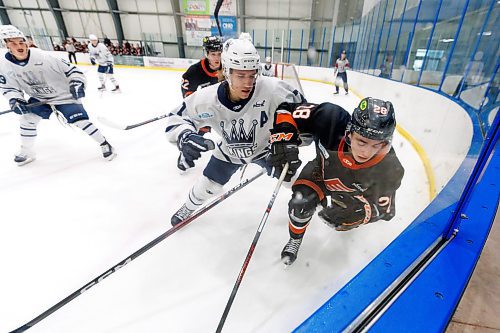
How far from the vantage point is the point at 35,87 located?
7.64 ft

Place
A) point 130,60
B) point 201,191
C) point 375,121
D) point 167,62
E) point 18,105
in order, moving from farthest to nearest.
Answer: point 130,60 < point 167,62 < point 18,105 < point 201,191 < point 375,121

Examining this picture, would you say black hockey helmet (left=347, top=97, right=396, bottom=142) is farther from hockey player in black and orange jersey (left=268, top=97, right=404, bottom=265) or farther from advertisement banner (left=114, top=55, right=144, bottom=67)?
advertisement banner (left=114, top=55, right=144, bottom=67)

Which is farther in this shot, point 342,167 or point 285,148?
point 285,148

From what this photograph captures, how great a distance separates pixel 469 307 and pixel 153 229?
4.86ft

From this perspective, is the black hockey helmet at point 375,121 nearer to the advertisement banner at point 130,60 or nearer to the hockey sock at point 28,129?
the hockey sock at point 28,129

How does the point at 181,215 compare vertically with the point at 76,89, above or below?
below

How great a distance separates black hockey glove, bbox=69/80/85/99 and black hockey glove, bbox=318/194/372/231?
2287 mm

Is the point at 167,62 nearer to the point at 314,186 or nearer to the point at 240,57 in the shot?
the point at 240,57

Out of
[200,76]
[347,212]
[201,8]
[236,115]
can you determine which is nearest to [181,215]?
[236,115]

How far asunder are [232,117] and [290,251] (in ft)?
2.41

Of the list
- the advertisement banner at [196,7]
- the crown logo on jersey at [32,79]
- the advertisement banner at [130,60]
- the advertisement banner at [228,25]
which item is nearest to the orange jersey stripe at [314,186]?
the crown logo on jersey at [32,79]

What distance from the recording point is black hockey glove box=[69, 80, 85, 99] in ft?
7.82

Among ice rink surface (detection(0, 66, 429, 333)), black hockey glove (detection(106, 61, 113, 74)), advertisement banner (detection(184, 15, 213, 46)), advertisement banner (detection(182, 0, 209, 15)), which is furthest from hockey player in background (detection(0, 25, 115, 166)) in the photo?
advertisement banner (detection(182, 0, 209, 15))

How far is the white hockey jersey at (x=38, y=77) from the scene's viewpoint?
226cm
